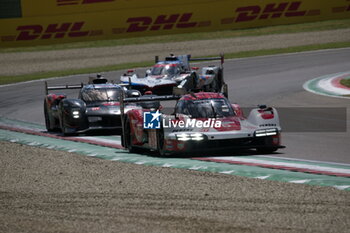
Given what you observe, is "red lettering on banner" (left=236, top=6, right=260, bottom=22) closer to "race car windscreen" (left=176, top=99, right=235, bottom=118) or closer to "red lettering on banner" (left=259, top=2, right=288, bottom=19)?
"red lettering on banner" (left=259, top=2, right=288, bottom=19)

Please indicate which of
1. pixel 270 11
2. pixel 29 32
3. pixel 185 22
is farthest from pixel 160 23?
pixel 29 32

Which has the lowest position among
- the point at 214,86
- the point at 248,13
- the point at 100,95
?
the point at 214,86

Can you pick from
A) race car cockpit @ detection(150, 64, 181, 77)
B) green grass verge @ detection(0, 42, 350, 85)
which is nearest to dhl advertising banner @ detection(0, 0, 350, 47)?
green grass verge @ detection(0, 42, 350, 85)

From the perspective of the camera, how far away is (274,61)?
3400 cm

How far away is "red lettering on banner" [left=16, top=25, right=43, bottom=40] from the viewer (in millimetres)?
41062

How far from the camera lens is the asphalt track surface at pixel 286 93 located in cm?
1386

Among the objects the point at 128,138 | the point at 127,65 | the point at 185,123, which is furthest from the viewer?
the point at 127,65

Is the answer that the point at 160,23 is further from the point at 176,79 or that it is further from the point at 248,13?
the point at 176,79

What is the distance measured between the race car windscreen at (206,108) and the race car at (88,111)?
389 cm

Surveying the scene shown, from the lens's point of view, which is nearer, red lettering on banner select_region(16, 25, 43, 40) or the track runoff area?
the track runoff area

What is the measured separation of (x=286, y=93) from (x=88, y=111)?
8254 millimetres

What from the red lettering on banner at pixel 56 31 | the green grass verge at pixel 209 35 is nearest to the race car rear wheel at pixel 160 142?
the red lettering on banner at pixel 56 31

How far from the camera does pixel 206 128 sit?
13000mm

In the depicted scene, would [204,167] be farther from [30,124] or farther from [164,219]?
[30,124]
